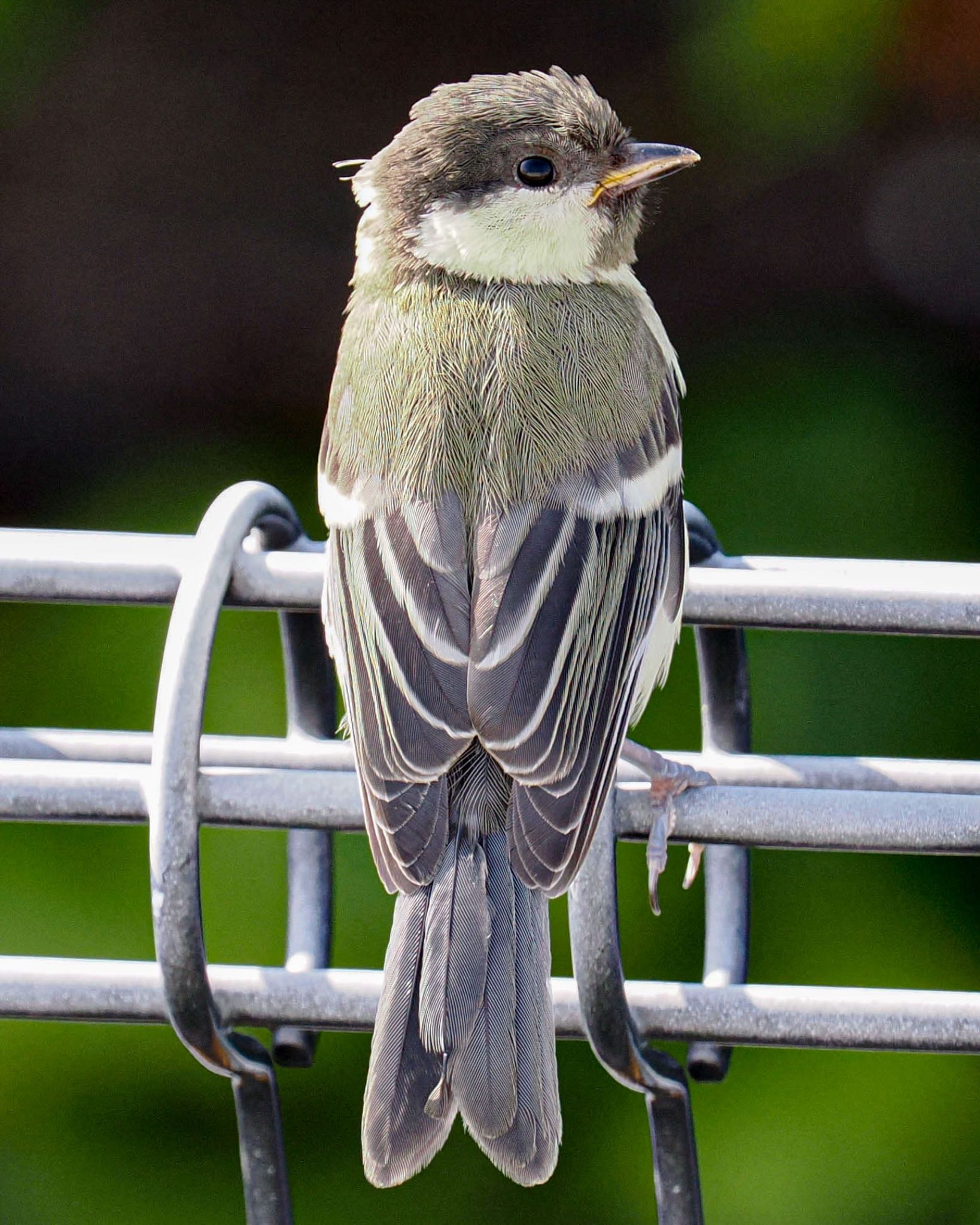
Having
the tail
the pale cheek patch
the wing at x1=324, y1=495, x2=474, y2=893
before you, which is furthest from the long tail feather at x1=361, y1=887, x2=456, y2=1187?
the pale cheek patch

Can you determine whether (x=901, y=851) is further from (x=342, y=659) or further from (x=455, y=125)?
(x=455, y=125)

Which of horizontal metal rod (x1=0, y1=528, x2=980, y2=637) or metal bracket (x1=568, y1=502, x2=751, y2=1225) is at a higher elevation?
horizontal metal rod (x1=0, y1=528, x2=980, y2=637)

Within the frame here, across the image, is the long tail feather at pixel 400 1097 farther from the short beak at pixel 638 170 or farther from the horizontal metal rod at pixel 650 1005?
the short beak at pixel 638 170

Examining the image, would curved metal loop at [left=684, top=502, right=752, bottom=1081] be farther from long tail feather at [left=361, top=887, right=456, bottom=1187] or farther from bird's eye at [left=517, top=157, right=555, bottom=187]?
bird's eye at [left=517, top=157, right=555, bottom=187]

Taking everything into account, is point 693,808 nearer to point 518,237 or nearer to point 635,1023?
point 635,1023

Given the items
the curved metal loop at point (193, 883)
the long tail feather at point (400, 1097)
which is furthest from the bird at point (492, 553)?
the curved metal loop at point (193, 883)

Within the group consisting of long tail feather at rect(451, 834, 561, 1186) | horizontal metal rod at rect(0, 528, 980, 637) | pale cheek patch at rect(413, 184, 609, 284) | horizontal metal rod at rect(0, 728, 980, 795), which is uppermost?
pale cheek patch at rect(413, 184, 609, 284)

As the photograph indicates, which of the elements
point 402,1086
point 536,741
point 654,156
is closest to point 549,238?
point 654,156
